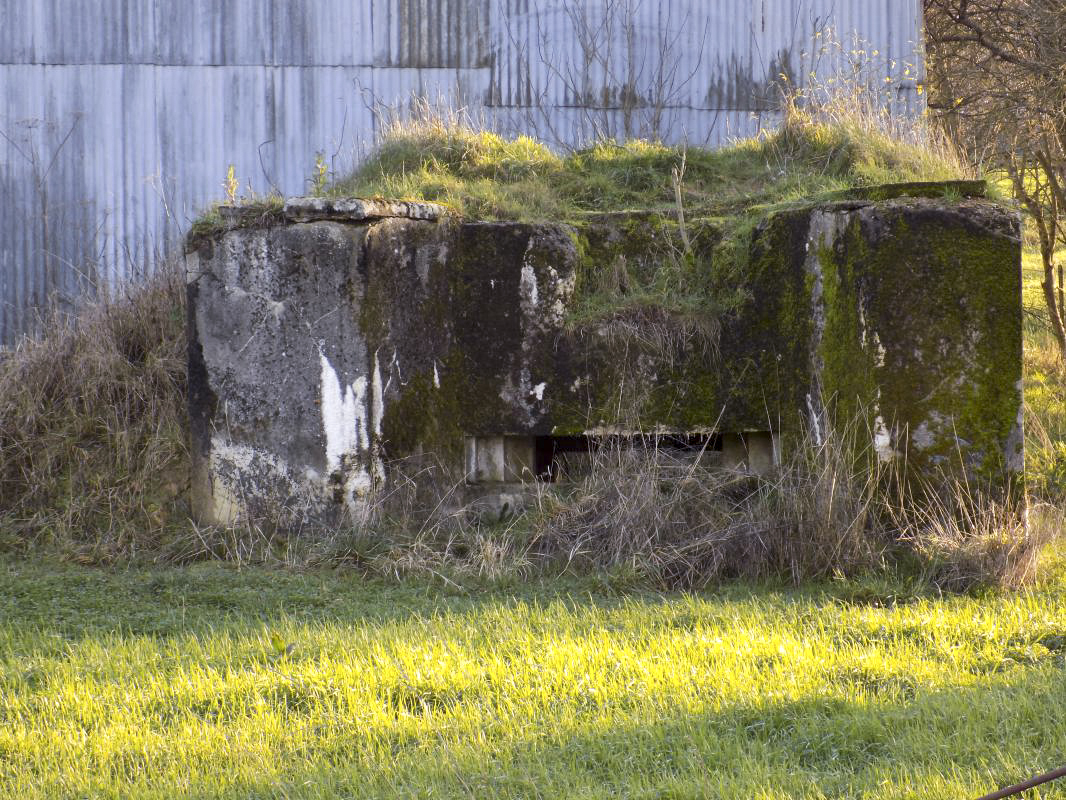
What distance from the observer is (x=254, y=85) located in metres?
10.4

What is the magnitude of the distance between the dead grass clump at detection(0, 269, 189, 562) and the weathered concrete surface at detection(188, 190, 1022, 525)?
0.33 m

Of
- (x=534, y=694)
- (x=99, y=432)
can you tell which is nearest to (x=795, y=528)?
(x=534, y=694)

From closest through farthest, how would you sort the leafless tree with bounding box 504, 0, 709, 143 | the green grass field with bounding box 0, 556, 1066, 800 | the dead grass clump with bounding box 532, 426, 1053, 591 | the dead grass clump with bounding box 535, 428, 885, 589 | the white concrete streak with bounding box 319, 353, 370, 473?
the green grass field with bounding box 0, 556, 1066, 800 → the dead grass clump with bounding box 532, 426, 1053, 591 → the dead grass clump with bounding box 535, 428, 885, 589 → the white concrete streak with bounding box 319, 353, 370, 473 → the leafless tree with bounding box 504, 0, 709, 143

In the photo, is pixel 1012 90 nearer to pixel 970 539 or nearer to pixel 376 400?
pixel 970 539

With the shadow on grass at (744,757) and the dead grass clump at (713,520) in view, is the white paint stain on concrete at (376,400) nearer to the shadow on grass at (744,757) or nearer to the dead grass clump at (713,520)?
the dead grass clump at (713,520)

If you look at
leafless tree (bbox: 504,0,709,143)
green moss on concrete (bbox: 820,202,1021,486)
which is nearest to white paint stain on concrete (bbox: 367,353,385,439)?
green moss on concrete (bbox: 820,202,1021,486)

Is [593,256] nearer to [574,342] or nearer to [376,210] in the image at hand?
[574,342]

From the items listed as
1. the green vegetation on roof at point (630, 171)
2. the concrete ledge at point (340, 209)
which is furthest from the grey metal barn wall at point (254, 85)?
the concrete ledge at point (340, 209)

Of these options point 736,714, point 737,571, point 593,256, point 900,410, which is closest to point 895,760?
point 736,714

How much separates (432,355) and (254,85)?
216 inches

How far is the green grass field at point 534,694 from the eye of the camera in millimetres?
3104

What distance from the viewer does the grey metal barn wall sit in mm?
10406

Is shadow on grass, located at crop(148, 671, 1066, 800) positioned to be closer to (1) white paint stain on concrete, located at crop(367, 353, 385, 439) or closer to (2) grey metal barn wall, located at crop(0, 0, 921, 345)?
(1) white paint stain on concrete, located at crop(367, 353, 385, 439)

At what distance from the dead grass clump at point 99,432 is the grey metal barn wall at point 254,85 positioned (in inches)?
140
